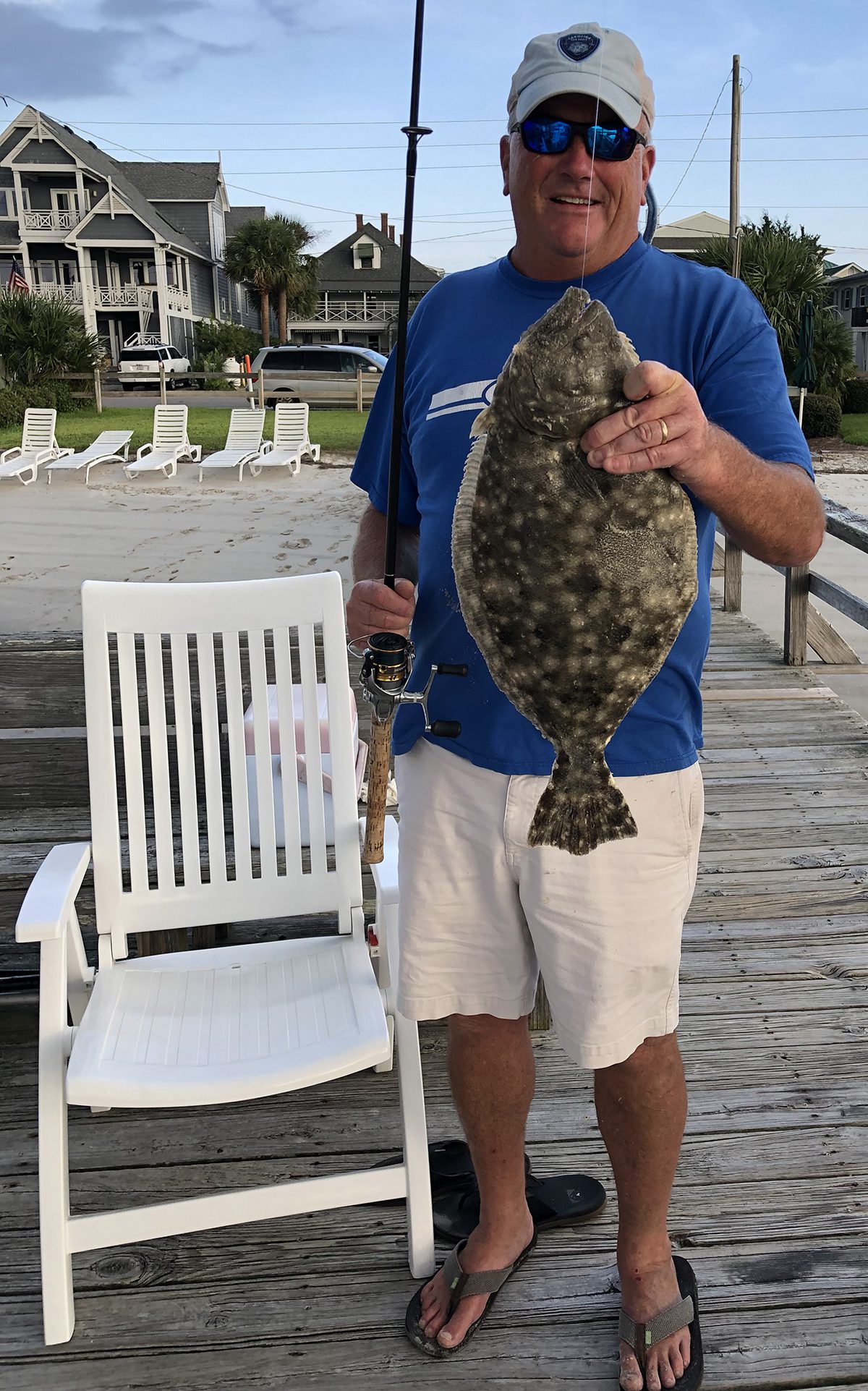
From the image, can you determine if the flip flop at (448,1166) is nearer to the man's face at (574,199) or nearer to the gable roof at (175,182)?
the man's face at (574,199)

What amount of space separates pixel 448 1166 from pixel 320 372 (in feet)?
106

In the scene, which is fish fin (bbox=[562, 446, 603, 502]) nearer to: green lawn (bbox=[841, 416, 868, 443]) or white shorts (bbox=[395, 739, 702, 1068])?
white shorts (bbox=[395, 739, 702, 1068])

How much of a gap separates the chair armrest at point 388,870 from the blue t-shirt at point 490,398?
0.61 m

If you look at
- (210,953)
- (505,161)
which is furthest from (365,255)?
(505,161)

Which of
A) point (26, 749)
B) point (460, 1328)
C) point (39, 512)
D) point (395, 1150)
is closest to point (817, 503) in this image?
point (460, 1328)

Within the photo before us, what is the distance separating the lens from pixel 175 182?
167 ft

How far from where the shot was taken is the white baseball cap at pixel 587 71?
1612 millimetres

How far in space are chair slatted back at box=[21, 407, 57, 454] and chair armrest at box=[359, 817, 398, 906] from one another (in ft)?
65.2

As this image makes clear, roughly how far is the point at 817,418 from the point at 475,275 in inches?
949

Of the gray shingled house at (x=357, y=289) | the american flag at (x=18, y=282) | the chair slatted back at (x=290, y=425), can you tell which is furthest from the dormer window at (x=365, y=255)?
the chair slatted back at (x=290, y=425)

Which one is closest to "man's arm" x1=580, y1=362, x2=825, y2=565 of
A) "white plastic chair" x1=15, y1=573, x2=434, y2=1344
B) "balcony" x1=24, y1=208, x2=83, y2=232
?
"white plastic chair" x1=15, y1=573, x2=434, y2=1344

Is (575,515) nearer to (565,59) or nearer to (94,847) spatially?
(565,59)

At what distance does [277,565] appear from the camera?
13.5 metres

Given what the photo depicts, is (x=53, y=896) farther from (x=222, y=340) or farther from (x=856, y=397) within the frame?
(x=222, y=340)
